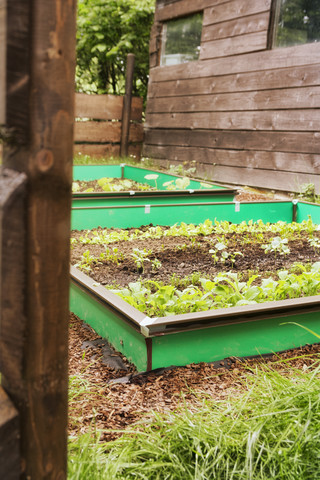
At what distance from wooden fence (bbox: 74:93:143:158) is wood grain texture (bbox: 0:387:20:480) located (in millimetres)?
8602

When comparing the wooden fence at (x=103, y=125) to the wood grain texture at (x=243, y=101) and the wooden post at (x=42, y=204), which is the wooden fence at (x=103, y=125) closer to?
the wood grain texture at (x=243, y=101)

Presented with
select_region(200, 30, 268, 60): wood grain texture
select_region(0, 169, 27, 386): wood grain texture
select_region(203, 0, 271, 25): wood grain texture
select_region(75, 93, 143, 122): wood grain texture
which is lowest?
select_region(0, 169, 27, 386): wood grain texture

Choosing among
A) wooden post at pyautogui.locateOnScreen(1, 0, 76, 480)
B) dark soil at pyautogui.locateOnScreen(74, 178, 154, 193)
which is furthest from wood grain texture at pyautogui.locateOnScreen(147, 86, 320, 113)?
wooden post at pyautogui.locateOnScreen(1, 0, 76, 480)

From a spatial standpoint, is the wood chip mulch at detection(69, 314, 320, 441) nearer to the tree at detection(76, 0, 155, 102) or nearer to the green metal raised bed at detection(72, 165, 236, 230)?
the green metal raised bed at detection(72, 165, 236, 230)

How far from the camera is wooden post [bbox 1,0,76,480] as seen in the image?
0.90 metres

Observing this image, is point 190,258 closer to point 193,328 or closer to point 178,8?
point 193,328

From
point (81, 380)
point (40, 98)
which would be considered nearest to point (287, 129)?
point (81, 380)

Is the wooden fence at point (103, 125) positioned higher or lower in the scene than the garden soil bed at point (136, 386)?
higher

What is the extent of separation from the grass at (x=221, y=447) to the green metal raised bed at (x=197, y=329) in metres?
0.44

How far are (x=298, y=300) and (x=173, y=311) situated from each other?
584 mm

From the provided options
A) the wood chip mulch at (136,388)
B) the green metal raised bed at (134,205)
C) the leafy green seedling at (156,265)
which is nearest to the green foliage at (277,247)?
the leafy green seedling at (156,265)

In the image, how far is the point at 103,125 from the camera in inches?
376

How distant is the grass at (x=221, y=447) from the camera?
143 cm

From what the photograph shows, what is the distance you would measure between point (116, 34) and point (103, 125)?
3.27 meters
